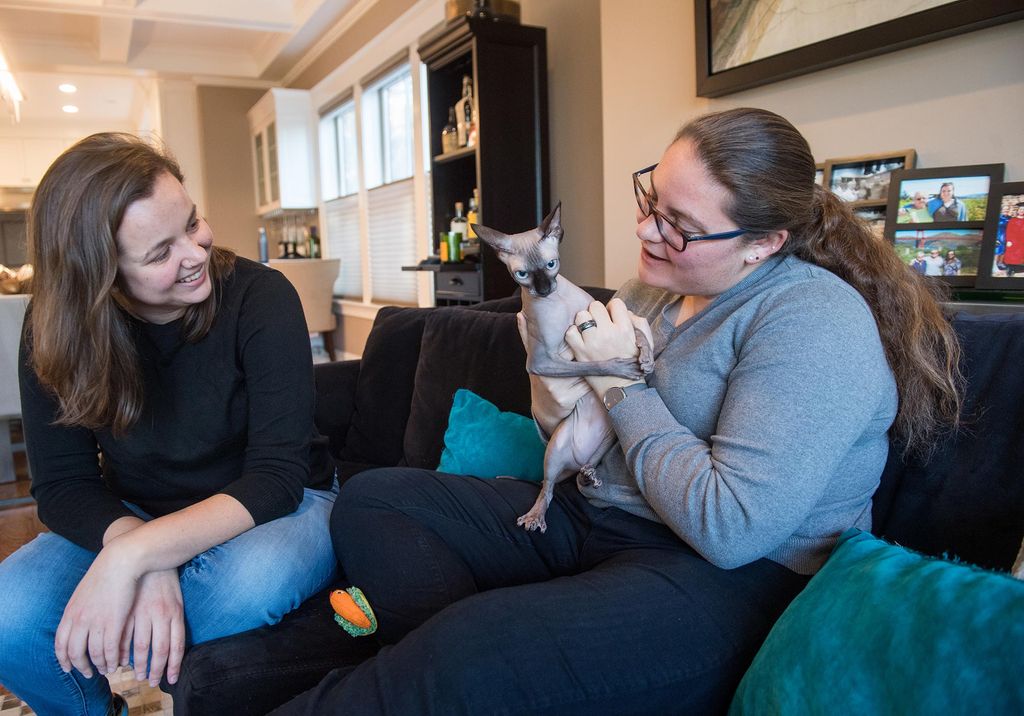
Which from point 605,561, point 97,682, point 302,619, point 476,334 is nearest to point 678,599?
point 605,561

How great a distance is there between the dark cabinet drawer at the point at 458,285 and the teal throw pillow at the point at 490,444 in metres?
1.51

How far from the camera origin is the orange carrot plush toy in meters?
1.16

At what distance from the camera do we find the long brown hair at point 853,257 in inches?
40.8

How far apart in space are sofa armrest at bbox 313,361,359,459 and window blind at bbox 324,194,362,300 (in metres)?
3.51

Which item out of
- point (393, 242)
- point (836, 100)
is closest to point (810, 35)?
point (836, 100)

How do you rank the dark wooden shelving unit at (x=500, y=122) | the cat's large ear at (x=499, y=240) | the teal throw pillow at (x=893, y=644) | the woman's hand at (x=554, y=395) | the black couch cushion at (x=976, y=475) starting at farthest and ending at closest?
the dark wooden shelving unit at (x=500, y=122)
the woman's hand at (x=554, y=395)
the cat's large ear at (x=499, y=240)
the black couch cushion at (x=976, y=475)
the teal throw pillow at (x=893, y=644)

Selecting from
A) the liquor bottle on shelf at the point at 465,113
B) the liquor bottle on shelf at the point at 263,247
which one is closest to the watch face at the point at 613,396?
the liquor bottle on shelf at the point at 465,113

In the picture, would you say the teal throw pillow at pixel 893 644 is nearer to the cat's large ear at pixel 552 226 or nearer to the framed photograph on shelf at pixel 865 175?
the cat's large ear at pixel 552 226

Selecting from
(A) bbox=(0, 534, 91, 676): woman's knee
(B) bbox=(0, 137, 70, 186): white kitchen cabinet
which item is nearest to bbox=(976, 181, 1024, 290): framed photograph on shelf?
(A) bbox=(0, 534, 91, 676): woman's knee

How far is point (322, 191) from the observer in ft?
20.5

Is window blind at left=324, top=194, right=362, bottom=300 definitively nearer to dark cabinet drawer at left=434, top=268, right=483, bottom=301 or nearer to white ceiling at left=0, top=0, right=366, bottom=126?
white ceiling at left=0, top=0, right=366, bottom=126

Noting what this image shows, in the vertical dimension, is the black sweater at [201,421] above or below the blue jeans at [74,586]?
above

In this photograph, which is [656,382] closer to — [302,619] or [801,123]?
[302,619]

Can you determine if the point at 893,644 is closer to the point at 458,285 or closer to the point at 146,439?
the point at 146,439
